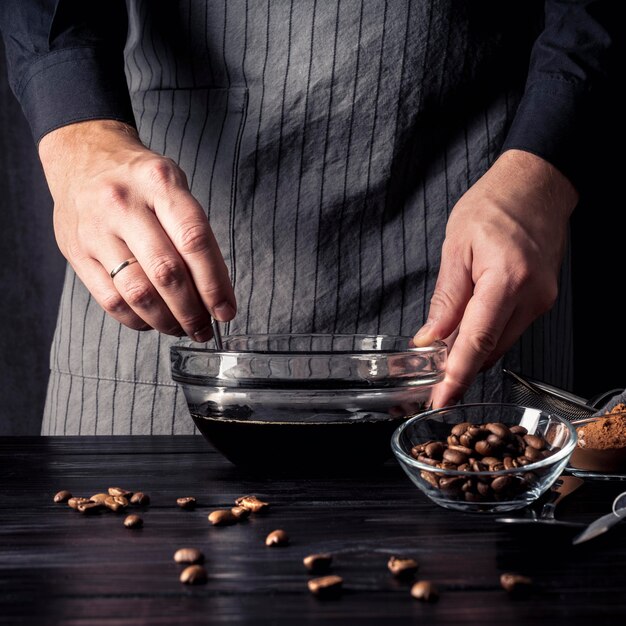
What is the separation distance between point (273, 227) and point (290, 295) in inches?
4.3

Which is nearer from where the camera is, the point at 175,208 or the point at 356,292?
the point at 175,208

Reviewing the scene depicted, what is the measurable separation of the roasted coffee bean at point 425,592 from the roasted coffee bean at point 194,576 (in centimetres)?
15

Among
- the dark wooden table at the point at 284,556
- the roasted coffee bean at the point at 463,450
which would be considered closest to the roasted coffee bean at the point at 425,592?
the dark wooden table at the point at 284,556

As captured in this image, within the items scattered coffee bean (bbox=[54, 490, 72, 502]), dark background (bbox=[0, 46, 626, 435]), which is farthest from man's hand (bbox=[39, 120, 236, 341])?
dark background (bbox=[0, 46, 626, 435])

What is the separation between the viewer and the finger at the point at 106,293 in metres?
1.03

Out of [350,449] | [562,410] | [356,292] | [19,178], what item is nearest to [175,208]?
[350,449]

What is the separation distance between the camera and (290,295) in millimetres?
1352

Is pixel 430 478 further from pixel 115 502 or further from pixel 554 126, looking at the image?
pixel 554 126

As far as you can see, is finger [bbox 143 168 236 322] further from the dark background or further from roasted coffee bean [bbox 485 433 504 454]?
the dark background

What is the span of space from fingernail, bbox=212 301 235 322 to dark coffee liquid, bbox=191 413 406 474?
0.39 ft

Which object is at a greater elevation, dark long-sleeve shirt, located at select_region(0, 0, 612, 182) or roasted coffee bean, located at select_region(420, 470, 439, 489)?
dark long-sleeve shirt, located at select_region(0, 0, 612, 182)

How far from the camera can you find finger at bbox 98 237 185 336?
97cm

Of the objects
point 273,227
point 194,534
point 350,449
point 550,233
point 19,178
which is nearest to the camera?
point 194,534

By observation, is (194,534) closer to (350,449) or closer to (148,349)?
(350,449)
